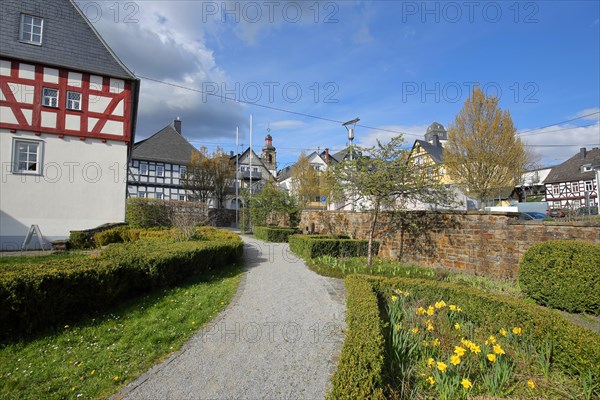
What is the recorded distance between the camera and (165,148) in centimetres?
3622

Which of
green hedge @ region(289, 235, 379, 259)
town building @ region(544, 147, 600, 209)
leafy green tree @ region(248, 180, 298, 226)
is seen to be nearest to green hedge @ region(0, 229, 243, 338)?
green hedge @ region(289, 235, 379, 259)

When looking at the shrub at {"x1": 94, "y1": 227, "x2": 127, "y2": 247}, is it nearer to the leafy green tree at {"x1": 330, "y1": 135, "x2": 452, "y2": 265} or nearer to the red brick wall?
the leafy green tree at {"x1": 330, "y1": 135, "x2": 452, "y2": 265}

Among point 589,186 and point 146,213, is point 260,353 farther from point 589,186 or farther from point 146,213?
point 589,186

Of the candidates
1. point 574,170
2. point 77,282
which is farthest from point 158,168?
point 574,170

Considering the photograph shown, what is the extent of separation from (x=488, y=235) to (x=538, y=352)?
5.59 meters

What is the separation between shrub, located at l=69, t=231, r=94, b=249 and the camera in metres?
12.4

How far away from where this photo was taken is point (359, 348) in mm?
2887

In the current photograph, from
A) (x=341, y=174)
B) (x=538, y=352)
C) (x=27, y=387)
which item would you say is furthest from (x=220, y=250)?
(x=538, y=352)

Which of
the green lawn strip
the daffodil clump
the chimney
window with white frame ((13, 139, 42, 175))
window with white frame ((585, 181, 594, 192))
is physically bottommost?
the green lawn strip

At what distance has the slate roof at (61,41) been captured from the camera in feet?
44.6

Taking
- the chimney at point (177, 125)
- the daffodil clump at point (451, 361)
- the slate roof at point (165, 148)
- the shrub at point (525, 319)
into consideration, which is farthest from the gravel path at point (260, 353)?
the chimney at point (177, 125)

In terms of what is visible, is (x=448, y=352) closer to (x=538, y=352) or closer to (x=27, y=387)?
(x=538, y=352)

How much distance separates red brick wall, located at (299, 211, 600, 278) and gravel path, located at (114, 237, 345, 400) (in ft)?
14.8

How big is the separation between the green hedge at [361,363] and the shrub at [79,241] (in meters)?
12.8
